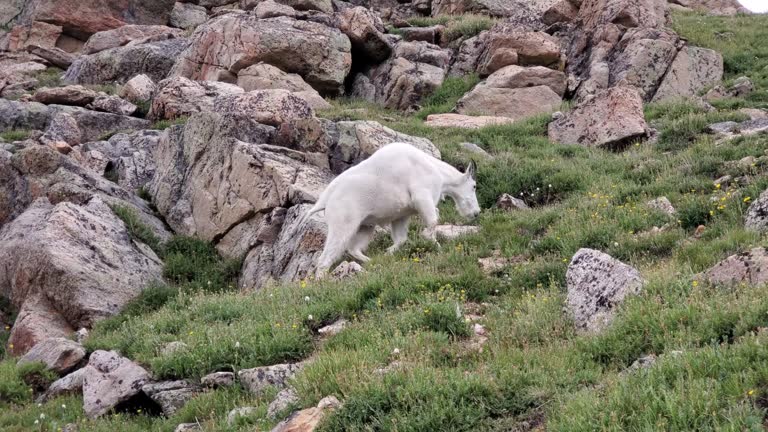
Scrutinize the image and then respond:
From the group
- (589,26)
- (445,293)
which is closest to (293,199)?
(445,293)

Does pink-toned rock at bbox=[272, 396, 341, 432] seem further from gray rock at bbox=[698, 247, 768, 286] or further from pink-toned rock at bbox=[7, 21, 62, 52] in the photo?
pink-toned rock at bbox=[7, 21, 62, 52]

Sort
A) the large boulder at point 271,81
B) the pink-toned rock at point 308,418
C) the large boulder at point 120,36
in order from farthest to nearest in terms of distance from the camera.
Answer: the large boulder at point 120,36, the large boulder at point 271,81, the pink-toned rock at point 308,418

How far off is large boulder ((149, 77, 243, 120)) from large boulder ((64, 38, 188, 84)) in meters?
6.45

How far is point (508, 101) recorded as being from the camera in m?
25.1

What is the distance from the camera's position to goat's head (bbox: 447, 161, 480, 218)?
1409 cm

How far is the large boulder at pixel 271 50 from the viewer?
26.3m

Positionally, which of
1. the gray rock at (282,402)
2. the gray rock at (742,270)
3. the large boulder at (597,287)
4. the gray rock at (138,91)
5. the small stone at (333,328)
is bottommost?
the gray rock at (138,91)

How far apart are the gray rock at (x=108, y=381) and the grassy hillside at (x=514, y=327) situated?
20 cm

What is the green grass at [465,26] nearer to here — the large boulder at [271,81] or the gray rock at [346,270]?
the large boulder at [271,81]

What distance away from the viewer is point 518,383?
714 cm

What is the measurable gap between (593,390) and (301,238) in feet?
27.1

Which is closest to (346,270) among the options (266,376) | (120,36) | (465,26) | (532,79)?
(266,376)

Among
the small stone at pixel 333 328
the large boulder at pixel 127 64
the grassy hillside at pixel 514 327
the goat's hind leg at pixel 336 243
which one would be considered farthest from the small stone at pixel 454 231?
the large boulder at pixel 127 64

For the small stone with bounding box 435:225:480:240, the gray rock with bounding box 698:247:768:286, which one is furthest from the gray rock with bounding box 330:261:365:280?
the gray rock with bounding box 698:247:768:286
